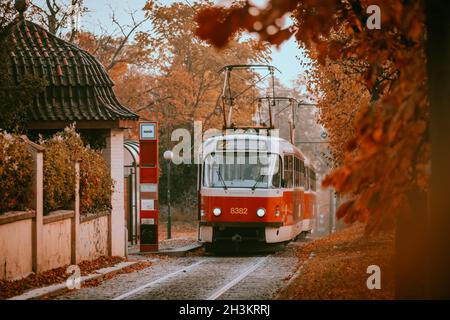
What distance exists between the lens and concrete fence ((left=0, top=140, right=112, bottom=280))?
14.5m

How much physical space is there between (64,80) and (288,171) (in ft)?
21.9

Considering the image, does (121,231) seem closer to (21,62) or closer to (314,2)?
(21,62)

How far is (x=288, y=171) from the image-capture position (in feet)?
83.5

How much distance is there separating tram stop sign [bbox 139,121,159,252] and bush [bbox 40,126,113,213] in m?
2.00

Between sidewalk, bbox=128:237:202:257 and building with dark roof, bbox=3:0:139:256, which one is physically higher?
building with dark roof, bbox=3:0:139:256

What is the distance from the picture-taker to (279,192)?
2434 cm

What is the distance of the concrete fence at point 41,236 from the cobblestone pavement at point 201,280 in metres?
1.08

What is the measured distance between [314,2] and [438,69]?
1065mm

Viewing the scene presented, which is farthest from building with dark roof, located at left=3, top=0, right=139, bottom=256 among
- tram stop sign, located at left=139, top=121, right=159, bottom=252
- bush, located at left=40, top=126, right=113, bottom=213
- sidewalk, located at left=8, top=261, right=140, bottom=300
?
sidewalk, located at left=8, top=261, right=140, bottom=300

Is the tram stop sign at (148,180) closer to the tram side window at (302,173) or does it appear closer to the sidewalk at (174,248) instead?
the sidewalk at (174,248)

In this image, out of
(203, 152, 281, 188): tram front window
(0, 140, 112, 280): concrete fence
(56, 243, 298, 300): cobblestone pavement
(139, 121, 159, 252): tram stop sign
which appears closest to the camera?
(56, 243, 298, 300): cobblestone pavement

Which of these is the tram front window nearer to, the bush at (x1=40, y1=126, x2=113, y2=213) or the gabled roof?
the gabled roof

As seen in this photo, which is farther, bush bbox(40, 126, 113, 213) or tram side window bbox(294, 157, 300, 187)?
tram side window bbox(294, 157, 300, 187)
